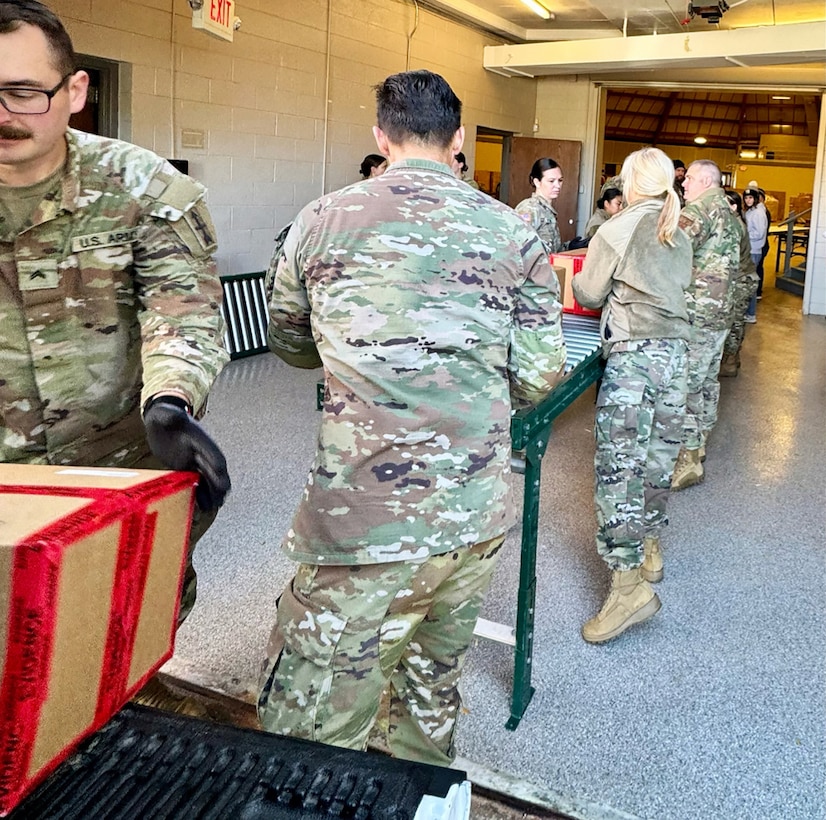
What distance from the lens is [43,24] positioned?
118 cm

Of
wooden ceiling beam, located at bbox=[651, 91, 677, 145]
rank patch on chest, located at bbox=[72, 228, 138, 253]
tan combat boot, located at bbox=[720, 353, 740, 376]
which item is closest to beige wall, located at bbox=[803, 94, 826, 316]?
tan combat boot, located at bbox=[720, 353, 740, 376]

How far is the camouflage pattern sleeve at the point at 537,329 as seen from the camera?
5.32 feet

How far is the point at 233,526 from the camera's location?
3465mm

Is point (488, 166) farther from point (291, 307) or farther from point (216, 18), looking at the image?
point (291, 307)

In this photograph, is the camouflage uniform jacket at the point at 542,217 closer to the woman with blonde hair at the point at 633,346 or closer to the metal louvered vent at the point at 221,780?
the woman with blonde hair at the point at 633,346

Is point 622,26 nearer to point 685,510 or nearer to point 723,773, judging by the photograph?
point 685,510

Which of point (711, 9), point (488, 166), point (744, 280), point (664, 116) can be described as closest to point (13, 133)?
point (744, 280)

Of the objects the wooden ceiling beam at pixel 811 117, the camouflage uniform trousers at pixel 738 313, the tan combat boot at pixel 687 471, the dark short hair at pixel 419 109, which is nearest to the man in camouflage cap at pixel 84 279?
the dark short hair at pixel 419 109

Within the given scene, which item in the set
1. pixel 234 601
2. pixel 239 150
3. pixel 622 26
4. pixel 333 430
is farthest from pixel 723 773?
pixel 622 26

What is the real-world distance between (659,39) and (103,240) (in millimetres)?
8552

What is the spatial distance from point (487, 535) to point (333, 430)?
34 centimetres

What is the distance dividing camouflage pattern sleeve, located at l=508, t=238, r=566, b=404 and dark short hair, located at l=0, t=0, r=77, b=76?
82 cm

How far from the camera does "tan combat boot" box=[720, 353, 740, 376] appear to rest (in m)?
6.90

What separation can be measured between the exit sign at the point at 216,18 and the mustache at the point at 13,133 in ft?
13.9
